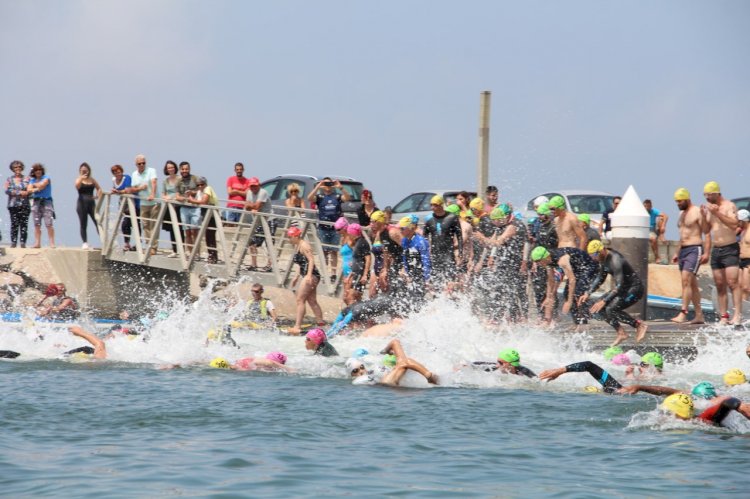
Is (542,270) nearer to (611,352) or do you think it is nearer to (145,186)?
(611,352)

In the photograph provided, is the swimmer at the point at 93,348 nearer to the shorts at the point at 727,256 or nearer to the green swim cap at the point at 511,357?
the green swim cap at the point at 511,357

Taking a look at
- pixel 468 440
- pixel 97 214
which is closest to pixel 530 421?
pixel 468 440

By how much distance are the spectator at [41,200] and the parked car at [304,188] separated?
4.01m

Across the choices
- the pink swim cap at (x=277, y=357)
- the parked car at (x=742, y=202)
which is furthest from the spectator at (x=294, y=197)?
the parked car at (x=742, y=202)

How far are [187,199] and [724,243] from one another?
921cm

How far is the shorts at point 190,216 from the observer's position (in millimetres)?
20219

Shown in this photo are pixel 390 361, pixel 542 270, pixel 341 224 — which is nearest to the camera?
pixel 390 361

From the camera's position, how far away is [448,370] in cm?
1399

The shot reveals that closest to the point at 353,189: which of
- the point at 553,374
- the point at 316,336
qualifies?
the point at 316,336

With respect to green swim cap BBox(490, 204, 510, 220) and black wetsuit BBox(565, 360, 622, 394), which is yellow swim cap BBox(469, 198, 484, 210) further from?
black wetsuit BBox(565, 360, 622, 394)

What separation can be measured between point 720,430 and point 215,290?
42.2 ft

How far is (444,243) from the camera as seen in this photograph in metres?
15.7

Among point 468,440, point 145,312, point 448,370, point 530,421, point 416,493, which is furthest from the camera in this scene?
point 145,312

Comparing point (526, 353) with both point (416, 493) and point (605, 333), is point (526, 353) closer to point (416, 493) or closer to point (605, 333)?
point (605, 333)
